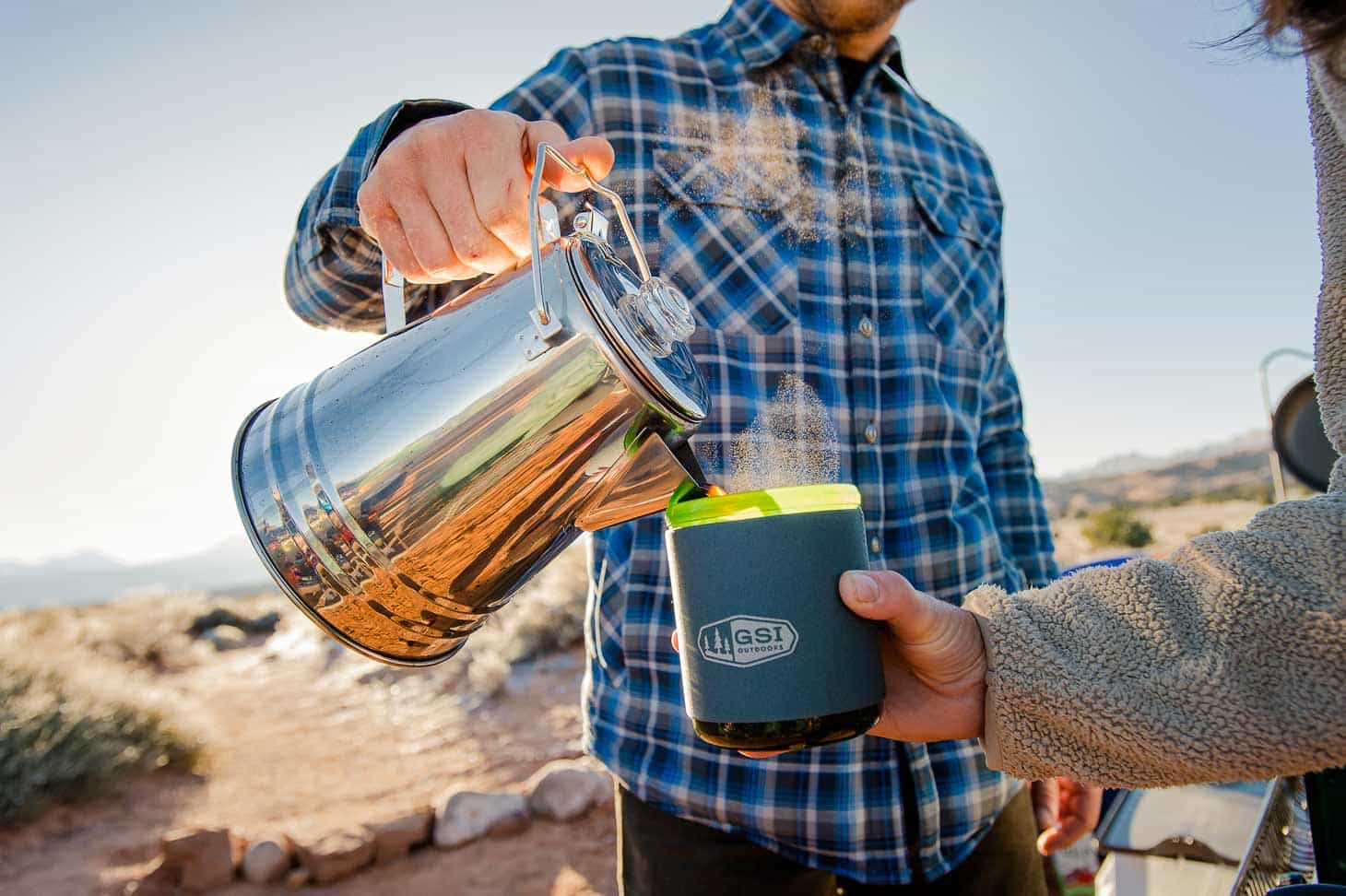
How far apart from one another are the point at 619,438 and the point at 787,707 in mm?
317

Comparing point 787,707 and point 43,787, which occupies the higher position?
point 787,707

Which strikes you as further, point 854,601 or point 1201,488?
point 1201,488

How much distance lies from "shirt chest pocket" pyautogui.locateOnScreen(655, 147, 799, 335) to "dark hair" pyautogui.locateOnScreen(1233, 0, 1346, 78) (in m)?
0.74

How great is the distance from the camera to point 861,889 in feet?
4.59

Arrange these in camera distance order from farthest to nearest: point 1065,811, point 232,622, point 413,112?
point 232,622
point 1065,811
point 413,112

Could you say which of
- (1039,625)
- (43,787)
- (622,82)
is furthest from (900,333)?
(43,787)

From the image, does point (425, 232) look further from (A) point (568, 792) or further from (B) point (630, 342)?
(A) point (568, 792)

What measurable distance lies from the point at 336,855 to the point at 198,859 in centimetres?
58

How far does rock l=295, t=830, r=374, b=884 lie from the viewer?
3.86 meters

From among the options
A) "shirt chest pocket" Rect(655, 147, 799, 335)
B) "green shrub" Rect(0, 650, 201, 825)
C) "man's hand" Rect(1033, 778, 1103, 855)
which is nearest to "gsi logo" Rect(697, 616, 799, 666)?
"shirt chest pocket" Rect(655, 147, 799, 335)

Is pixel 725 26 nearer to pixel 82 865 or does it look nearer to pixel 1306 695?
pixel 1306 695

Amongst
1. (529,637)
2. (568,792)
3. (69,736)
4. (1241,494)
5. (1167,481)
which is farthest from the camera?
(1167,481)

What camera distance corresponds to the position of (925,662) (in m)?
0.95

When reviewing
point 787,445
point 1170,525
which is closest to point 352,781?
point 787,445
